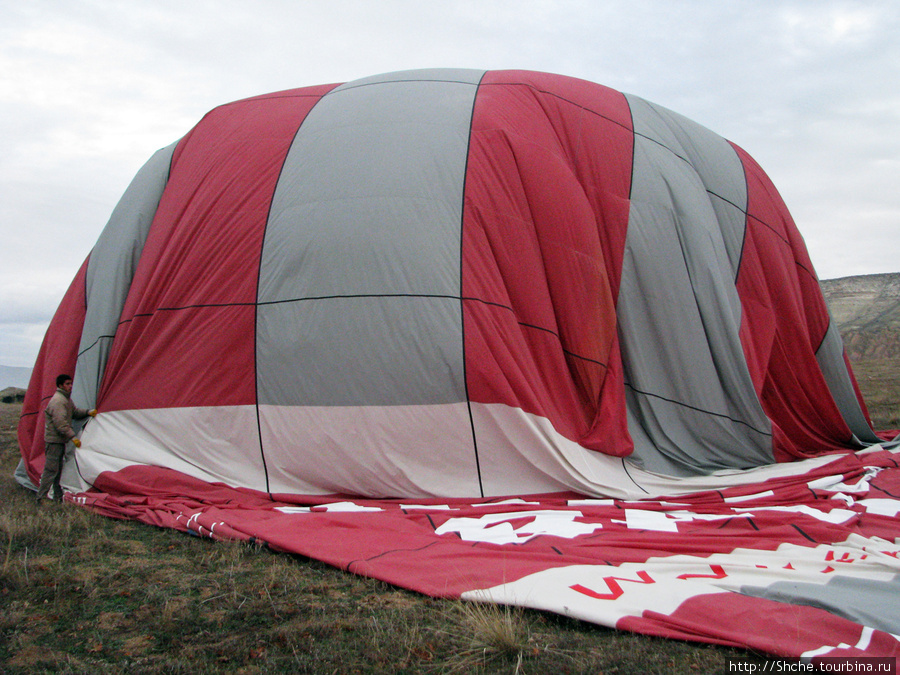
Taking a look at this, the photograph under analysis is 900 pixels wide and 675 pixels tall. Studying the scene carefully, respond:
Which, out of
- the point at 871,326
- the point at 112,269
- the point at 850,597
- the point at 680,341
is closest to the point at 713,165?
the point at 680,341

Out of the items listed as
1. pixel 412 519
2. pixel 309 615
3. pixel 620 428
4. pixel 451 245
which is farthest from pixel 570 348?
pixel 309 615

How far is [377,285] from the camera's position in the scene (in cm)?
528

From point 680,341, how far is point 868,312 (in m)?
45.0

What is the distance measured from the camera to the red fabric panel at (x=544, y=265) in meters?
5.34

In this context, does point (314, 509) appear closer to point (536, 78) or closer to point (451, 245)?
point (451, 245)

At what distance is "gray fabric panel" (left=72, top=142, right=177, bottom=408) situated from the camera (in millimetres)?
5938

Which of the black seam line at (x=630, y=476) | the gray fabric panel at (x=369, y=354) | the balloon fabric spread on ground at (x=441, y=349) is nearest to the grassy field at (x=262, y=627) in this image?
the balloon fabric spread on ground at (x=441, y=349)

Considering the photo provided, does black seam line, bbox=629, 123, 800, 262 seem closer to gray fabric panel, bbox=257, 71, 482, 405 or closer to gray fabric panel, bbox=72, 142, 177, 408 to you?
gray fabric panel, bbox=257, 71, 482, 405

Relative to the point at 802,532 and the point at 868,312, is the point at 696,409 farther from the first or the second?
the point at 868,312

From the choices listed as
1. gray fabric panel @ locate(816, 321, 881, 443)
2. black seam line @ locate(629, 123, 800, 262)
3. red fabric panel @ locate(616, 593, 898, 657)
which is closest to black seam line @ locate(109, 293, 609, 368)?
black seam line @ locate(629, 123, 800, 262)

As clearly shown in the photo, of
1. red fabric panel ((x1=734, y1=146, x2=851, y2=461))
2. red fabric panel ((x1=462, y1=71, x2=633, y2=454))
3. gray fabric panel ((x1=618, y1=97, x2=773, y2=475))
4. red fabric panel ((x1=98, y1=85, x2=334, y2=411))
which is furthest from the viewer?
red fabric panel ((x1=734, y1=146, x2=851, y2=461))

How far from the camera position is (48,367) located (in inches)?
251

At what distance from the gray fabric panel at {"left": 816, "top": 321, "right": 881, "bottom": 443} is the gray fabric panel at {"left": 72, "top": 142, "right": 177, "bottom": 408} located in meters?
7.07

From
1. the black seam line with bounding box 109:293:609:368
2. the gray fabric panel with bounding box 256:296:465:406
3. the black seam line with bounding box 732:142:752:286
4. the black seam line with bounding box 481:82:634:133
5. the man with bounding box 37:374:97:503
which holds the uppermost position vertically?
the black seam line with bounding box 481:82:634:133
